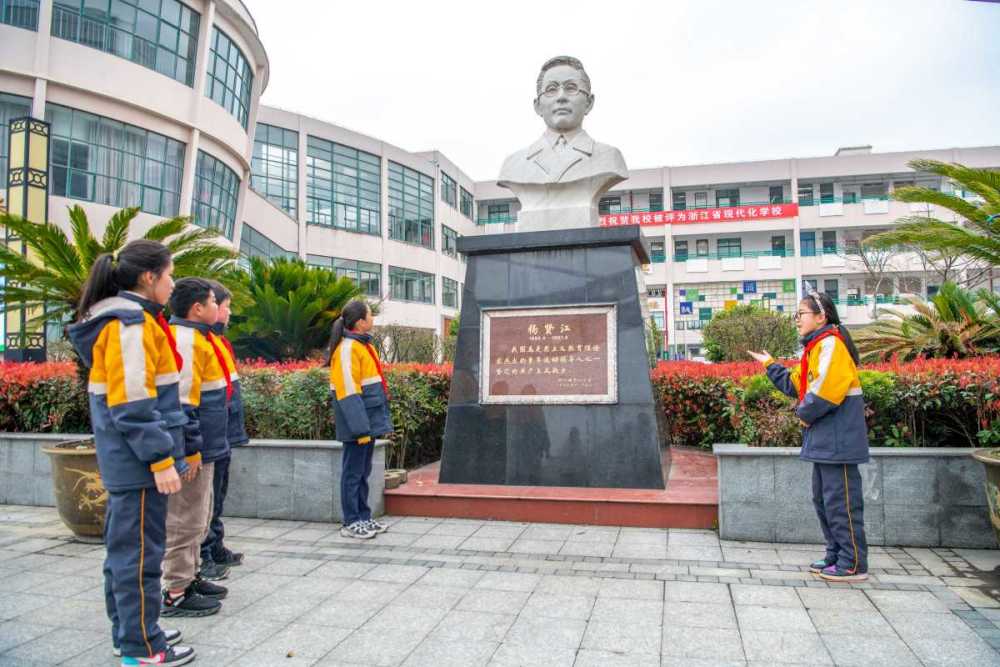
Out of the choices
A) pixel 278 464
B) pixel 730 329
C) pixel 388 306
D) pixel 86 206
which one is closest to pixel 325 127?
pixel 388 306

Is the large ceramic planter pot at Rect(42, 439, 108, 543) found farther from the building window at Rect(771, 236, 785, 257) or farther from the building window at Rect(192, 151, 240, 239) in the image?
the building window at Rect(771, 236, 785, 257)

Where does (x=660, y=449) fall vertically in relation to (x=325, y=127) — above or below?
below

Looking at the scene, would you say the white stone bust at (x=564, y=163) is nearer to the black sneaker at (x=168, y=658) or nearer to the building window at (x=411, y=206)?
the black sneaker at (x=168, y=658)

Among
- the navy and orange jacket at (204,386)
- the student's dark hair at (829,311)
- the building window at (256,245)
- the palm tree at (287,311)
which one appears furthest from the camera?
the building window at (256,245)

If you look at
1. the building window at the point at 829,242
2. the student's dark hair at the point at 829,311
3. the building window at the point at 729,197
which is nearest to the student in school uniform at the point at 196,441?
the student's dark hair at the point at 829,311

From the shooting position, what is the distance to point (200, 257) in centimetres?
749

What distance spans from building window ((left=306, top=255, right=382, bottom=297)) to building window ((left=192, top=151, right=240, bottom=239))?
846 centimetres

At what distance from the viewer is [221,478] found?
444cm

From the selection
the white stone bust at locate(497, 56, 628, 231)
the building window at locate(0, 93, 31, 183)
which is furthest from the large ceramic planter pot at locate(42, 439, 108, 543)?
the building window at locate(0, 93, 31, 183)

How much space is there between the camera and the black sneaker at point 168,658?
2949 millimetres

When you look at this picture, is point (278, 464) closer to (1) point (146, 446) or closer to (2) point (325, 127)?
(1) point (146, 446)

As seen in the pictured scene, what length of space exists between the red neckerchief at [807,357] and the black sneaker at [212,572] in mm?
3612

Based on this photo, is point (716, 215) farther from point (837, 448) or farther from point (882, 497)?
point (837, 448)

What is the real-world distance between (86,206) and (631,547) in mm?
17945
